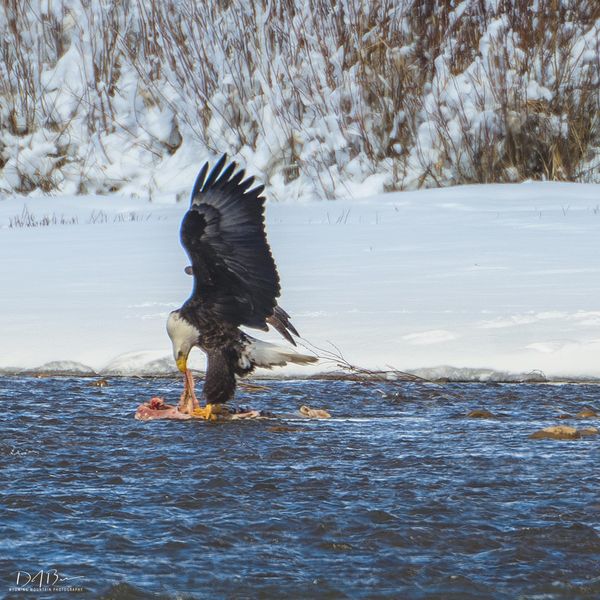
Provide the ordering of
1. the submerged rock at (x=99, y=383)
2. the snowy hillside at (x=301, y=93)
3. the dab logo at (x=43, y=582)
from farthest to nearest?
the snowy hillside at (x=301, y=93)
the submerged rock at (x=99, y=383)
the dab logo at (x=43, y=582)

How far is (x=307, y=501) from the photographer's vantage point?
3.72m

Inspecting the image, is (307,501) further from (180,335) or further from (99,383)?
(99,383)

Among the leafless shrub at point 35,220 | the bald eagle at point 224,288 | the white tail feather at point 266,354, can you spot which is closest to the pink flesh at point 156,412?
the bald eagle at point 224,288

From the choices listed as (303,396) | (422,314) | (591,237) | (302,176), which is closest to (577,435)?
(303,396)

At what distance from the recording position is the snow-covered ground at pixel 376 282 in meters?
6.14

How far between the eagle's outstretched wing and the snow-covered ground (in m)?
0.87

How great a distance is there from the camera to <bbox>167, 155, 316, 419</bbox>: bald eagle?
5.22m

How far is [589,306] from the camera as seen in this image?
22.2 feet

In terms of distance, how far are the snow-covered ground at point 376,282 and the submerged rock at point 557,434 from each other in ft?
3.86

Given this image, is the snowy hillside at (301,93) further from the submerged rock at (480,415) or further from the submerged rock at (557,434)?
the submerged rock at (557,434)

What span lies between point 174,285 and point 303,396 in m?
2.92

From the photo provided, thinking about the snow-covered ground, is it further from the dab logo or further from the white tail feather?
the dab logo

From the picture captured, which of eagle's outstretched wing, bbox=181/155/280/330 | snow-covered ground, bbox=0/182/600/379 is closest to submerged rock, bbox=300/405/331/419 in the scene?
eagle's outstretched wing, bbox=181/155/280/330

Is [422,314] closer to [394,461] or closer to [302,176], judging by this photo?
[394,461]
